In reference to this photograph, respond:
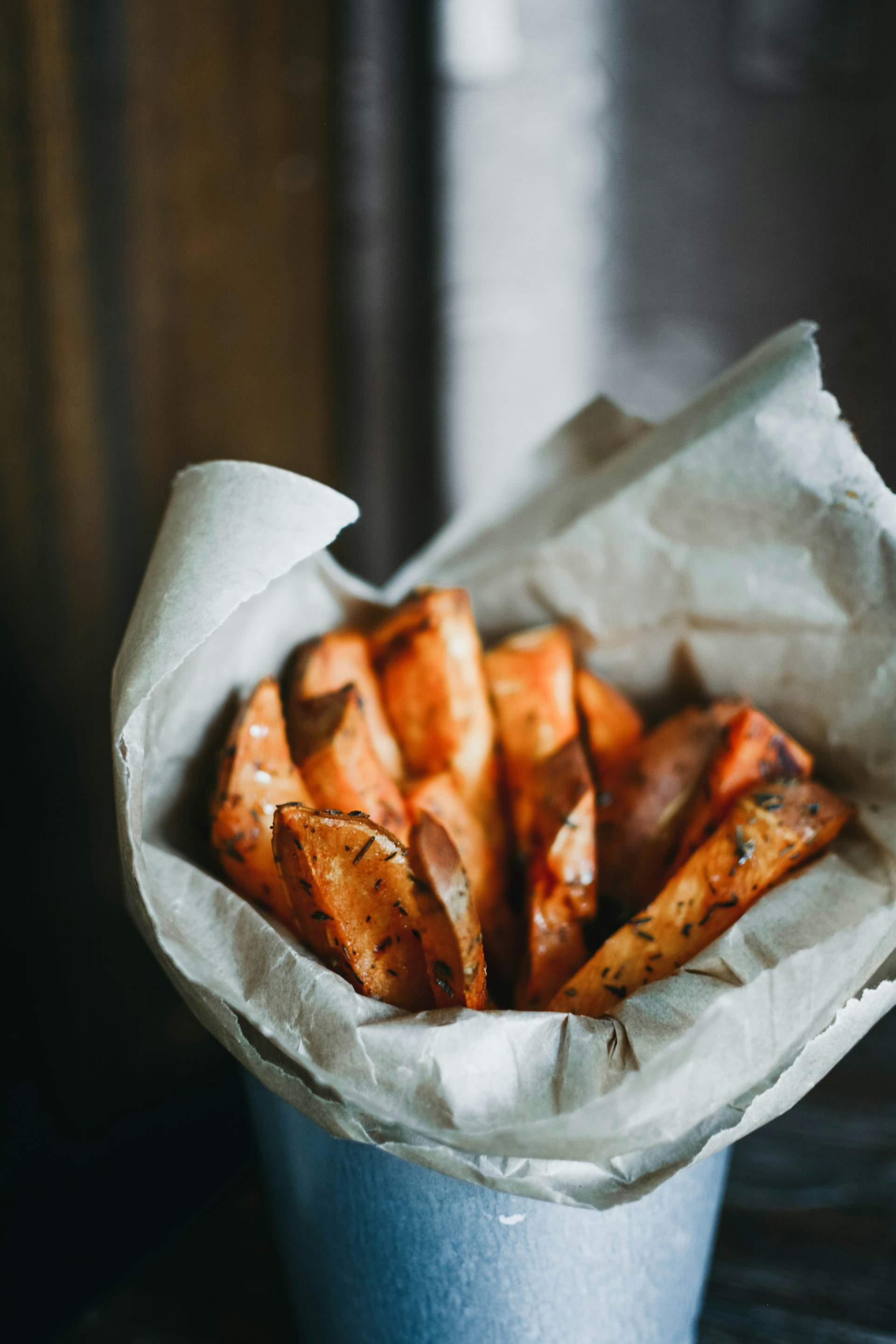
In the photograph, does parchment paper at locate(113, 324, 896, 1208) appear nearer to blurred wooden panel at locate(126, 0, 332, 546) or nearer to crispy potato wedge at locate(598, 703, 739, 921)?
crispy potato wedge at locate(598, 703, 739, 921)

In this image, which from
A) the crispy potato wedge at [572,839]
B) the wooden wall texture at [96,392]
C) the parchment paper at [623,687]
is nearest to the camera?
the parchment paper at [623,687]

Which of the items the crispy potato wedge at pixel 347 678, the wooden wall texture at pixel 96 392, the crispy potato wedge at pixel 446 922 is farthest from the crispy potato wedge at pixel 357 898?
the wooden wall texture at pixel 96 392

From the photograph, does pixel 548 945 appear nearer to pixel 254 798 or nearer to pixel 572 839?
pixel 572 839

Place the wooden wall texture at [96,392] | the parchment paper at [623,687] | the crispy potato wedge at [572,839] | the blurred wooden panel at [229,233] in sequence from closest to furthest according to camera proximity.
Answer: the parchment paper at [623,687], the crispy potato wedge at [572,839], the wooden wall texture at [96,392], the blurred wooden panel at [229,233]

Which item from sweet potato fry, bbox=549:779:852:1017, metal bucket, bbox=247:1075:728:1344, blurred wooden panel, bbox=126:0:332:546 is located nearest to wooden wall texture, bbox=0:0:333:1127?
blurred wooden panel, bbox=126:0:332:546

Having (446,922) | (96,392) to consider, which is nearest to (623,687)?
(446,922)

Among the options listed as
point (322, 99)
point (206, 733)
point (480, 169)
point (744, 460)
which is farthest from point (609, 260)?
point (206, 733)

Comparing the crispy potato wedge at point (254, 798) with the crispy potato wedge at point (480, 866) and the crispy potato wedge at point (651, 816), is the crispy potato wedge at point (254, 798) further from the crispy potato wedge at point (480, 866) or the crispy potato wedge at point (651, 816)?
the crispy potato wedge at point (651, 816)

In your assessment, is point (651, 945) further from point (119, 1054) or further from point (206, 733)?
point (119, 1054)
